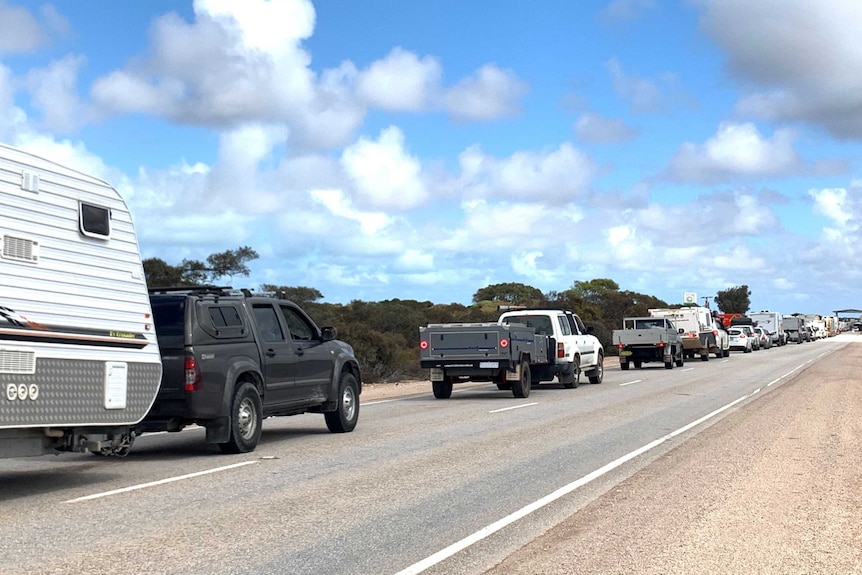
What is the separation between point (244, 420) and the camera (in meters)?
12.7

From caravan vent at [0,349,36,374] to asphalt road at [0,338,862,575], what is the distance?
123 centimetres

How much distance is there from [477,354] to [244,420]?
32.9 feet

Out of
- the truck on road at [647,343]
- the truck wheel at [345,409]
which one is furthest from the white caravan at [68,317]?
the truck on road at [647,343]

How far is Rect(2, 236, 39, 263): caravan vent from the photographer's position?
29.5 ft

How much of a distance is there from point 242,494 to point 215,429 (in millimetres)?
2822

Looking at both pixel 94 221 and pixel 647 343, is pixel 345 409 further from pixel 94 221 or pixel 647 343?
pixel 647 343

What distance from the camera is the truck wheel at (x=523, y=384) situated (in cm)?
2281

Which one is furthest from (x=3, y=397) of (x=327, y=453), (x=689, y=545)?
(x=689, y=545)

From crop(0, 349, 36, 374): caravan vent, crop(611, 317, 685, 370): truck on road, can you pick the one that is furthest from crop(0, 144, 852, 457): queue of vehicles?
crop(611, 317, 685, 370): truck on road

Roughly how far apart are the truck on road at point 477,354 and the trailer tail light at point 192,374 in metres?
10.6

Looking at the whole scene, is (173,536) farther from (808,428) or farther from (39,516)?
(808,428)

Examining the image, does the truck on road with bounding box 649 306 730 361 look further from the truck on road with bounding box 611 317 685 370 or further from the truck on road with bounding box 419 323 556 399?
the truck on road with bounding box 419 323 556 399

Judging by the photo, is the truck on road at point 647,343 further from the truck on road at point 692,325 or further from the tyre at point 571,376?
the tyre at point 571,376

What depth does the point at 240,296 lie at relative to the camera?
1338 cm
